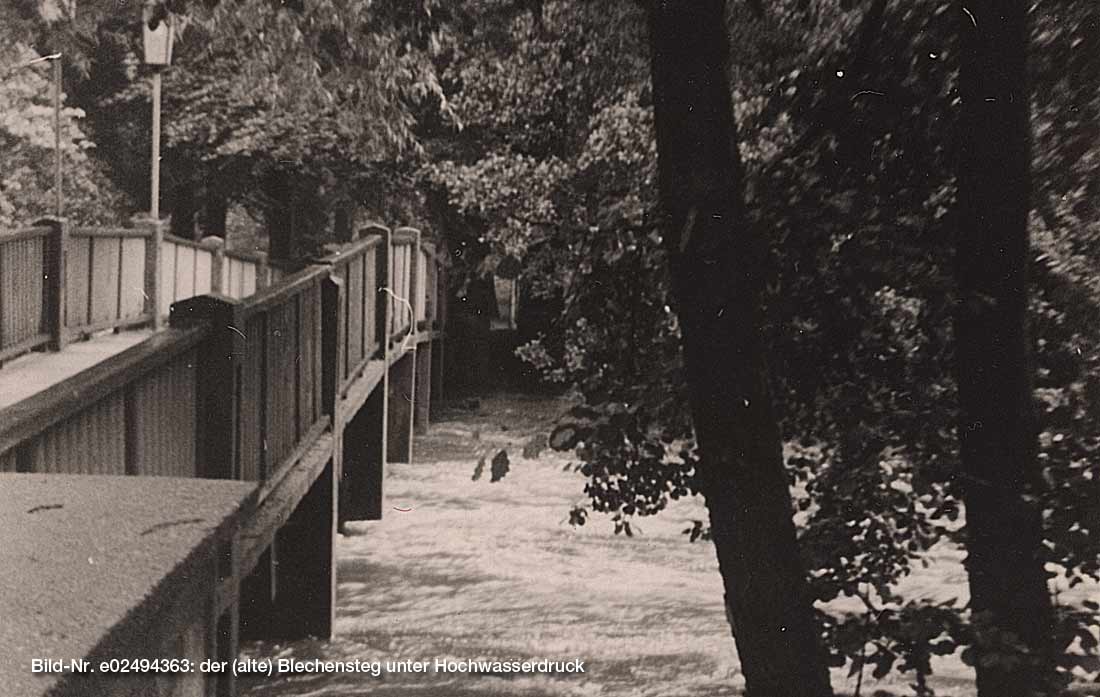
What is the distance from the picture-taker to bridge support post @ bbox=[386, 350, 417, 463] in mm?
18391

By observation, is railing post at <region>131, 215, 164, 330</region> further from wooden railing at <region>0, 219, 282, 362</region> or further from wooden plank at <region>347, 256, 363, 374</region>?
wooden plank at <region>347, 256, 363, 374</region>

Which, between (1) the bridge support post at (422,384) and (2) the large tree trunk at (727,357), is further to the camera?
(1) the bridge support post at (422,384)

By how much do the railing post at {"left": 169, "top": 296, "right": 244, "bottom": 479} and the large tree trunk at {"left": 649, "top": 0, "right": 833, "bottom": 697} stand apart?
225 centimetres

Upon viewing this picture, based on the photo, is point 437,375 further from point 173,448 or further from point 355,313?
point 173,448

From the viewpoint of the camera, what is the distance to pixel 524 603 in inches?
456

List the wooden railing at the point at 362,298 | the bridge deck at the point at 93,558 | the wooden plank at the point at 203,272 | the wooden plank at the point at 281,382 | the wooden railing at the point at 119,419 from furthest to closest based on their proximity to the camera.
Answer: the wooden plank at the point at 203,272
the wooden railing at the point at 362,298
the wooden plank at the point at 281,382
the wooden railing at the point at 119,419
the bridge deck at the point at 93,558

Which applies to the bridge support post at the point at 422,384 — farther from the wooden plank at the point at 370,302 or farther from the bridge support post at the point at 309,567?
the bridge support post at the point at 309,567

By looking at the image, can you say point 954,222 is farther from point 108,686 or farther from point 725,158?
point 108,686

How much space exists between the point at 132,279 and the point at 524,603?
27.1ft

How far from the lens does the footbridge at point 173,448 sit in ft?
6.78

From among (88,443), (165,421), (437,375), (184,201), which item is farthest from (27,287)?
(184,201)

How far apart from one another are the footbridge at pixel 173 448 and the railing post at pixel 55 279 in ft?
0.08

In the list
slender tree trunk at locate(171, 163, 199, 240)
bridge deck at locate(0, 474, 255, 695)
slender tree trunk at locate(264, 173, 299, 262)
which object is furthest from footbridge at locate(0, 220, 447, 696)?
slender tree trunk at locate(171, 163, 199, 240)

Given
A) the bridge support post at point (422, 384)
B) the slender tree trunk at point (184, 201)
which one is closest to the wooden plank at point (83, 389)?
the bridge support post at point (422, 384)
